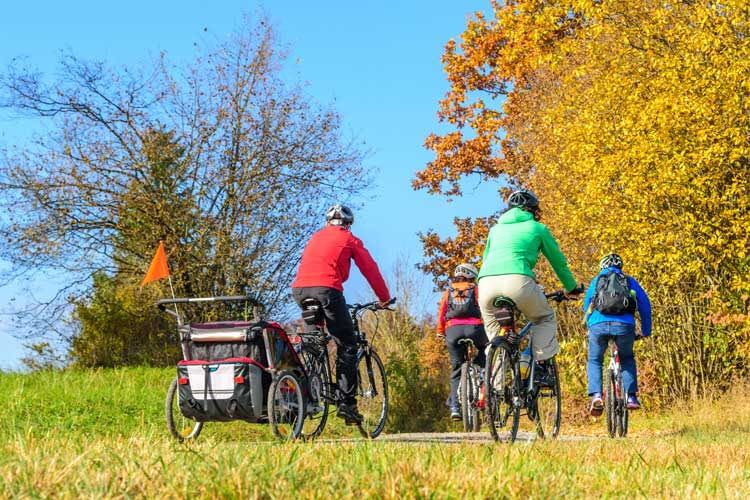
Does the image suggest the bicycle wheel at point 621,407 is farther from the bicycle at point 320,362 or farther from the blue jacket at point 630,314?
the bicycle at point 320,362

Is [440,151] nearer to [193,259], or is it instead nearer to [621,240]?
[193,259]

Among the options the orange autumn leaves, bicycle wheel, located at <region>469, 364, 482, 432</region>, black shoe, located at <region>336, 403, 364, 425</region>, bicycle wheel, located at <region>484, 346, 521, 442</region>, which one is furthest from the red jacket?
the orange autumn leaves

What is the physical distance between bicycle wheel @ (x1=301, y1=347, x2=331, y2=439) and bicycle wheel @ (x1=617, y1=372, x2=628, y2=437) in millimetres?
3721

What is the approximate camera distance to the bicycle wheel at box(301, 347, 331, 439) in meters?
9.65

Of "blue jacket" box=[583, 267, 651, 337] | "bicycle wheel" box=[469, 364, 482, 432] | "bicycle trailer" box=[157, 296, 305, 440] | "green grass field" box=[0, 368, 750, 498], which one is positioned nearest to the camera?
"green grass field" box=[0, 368, 750, 498]

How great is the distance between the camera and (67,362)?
2662 cm

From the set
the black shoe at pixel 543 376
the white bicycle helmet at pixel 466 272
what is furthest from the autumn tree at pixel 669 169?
the black shoe at pixel 543 376

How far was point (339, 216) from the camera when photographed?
388 inches

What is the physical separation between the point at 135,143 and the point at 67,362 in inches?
257

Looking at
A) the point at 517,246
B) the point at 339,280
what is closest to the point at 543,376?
the point at 517,246

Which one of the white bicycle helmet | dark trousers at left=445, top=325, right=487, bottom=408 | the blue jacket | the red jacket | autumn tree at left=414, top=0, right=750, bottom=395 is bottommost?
dark trousers at left=445, top=325, right=487, bottom=408

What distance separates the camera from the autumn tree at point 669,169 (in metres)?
16.8

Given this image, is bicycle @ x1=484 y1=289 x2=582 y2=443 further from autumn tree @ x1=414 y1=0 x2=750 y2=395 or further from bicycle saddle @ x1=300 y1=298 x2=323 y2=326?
autumn tree @ x1=414 y1=0 x2=750 y2=395

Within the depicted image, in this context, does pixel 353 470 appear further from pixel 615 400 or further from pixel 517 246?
pixel 615 400
